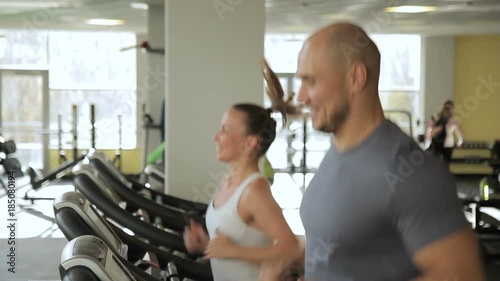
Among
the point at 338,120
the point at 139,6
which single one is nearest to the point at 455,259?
the point at 338,120

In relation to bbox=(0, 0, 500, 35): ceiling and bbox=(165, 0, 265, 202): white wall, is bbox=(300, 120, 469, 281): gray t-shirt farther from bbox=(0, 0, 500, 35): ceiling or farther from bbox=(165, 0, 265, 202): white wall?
bbox=(0, 0, 500, 35): ceiling

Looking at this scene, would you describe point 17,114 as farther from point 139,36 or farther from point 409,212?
point 409,212

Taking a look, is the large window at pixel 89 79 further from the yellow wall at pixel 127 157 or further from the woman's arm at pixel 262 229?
the woman's arm at pixel 262 229

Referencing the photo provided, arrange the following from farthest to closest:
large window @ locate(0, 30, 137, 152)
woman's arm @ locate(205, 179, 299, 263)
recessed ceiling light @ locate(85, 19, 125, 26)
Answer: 1. large window @ locate(0, 30, 137, 152)
2. recessed ceiling light @ locate(85, 19, 125, 26)
3. woman's arm @ locate(205, 179, 299, 263)

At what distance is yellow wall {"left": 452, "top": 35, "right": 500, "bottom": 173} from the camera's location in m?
13.0

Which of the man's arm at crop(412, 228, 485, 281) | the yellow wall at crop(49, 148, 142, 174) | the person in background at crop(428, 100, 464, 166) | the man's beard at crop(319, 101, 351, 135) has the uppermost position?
the man's beard at crop(319, 101, 351, 135)

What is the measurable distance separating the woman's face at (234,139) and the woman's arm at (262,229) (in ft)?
0.50

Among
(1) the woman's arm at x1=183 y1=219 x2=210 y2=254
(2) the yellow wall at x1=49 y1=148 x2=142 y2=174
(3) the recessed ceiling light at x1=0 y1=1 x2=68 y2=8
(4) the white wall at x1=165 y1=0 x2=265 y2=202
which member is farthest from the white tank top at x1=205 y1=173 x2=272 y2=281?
Answer: (2) the yellow wall at x1=49 y1=148 x2=142 y2=174

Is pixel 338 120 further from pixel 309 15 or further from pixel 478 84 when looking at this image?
pixel 478 84

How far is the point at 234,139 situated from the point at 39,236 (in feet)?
16.1

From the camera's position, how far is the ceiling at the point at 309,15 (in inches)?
314

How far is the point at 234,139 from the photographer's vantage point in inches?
92.7

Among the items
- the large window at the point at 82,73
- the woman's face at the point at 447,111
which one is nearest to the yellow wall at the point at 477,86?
the woman's face at the point at 447,111

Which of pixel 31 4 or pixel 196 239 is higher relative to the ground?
pixel 31 4
